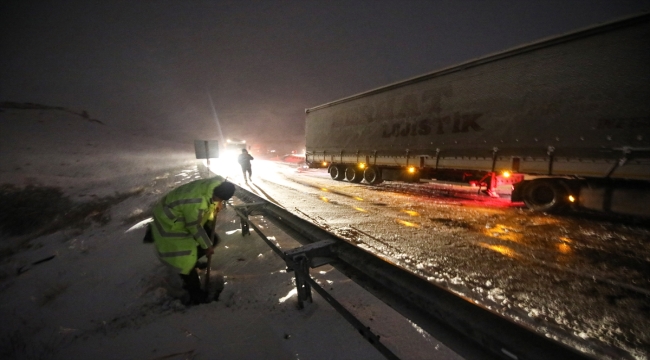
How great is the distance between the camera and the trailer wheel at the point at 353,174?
13242 mm

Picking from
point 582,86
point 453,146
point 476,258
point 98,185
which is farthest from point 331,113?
point 98,185

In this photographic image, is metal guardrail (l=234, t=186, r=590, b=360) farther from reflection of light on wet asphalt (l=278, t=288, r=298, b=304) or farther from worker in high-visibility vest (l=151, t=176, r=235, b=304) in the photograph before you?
worker in high-visibility vest (l=151, t=176, r=235, b=304)

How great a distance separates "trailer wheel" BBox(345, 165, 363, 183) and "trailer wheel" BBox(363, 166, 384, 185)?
0.55 metres

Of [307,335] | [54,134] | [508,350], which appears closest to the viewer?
[508,350]

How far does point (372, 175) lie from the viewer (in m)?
12.2

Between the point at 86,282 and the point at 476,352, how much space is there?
5.25 meters

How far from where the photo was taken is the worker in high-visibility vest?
273cm

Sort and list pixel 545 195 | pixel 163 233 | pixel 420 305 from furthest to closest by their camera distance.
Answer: pixel 545 195, pixel 163 233, pixel 420 305

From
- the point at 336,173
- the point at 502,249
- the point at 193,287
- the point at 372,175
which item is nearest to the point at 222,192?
the point at 193,287

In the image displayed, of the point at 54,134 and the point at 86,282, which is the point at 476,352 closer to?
the point at 86,282

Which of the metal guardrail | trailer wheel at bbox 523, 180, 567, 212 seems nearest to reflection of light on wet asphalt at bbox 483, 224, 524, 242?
trailer wheel at bbox 523, 180, 567, 212

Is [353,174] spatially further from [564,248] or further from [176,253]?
[176,253]

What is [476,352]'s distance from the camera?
1266 mm

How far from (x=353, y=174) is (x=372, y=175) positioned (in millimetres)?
1476
